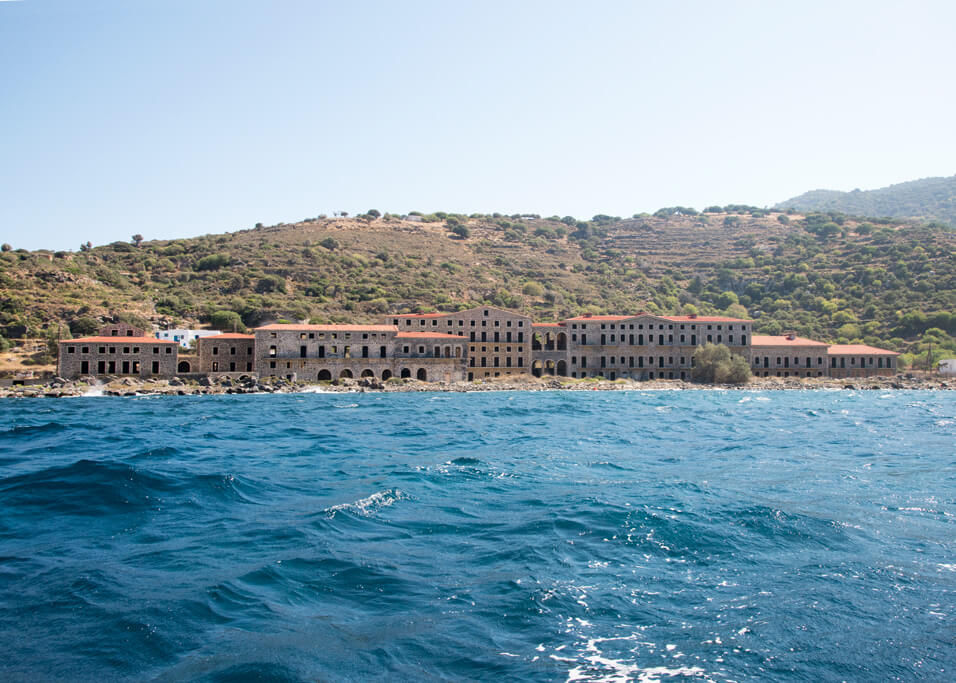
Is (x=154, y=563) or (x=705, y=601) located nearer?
(x=705, y=601)

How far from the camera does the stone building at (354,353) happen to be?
63156 millimetres

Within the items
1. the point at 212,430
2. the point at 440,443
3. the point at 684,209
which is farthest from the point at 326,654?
the point at 684,209

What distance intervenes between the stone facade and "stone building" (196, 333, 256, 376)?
289 cm

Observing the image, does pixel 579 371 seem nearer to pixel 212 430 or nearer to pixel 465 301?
pixel 465 301

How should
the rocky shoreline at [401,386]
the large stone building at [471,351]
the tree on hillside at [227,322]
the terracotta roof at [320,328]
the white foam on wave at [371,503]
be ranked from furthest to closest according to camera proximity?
1. the tree on hillside at [227,322]
2. the terracotta roof at [320,328]
3. the large stone building at [471,351]
4. the rocky shoreline at [401,386]
5. the white foam on wave at [371,503]

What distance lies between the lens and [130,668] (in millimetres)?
6773

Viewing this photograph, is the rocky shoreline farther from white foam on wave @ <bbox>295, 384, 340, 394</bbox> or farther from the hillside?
the hillside

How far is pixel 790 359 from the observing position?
3000 inches

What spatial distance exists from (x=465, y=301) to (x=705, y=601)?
300ft

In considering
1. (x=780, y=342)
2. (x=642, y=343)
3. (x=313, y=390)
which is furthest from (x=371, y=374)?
(x=780, y=342)

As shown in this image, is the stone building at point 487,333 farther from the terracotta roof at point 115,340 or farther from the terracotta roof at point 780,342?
the terracotta roof at point 780,342

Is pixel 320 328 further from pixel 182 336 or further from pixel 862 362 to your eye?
pixel 862 362

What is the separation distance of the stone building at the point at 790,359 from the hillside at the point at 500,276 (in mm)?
19142

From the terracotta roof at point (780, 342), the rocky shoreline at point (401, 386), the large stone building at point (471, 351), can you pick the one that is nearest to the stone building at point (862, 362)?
the large stone building at point (471, 351)
